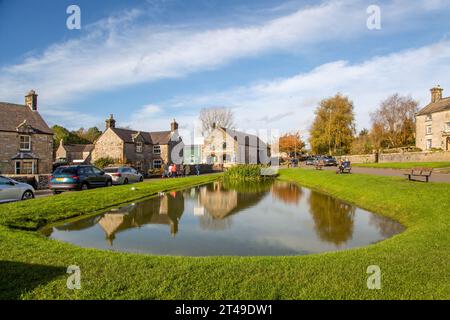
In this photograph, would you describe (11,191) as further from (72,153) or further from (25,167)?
(72,153)

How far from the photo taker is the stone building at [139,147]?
4419 cm

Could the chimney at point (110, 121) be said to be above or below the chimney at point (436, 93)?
below

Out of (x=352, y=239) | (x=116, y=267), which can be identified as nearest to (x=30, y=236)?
(x=116, y=267)

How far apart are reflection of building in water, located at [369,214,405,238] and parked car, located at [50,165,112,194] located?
16.4m

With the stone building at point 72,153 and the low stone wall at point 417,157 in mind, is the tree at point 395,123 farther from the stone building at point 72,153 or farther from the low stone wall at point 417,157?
the stone building at point 72,153

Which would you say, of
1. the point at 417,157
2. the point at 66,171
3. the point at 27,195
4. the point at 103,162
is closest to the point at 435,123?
the point at 417,157

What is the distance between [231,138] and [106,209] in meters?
48.0

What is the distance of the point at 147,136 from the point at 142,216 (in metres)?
41.7

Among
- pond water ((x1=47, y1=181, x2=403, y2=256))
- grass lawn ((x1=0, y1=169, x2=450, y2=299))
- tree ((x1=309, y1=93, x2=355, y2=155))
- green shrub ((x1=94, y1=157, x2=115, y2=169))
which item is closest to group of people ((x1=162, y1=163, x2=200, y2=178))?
green shrub ((x1=94, y1=157, x2=115, y2=169))

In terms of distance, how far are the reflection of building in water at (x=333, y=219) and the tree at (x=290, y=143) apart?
65.3 metres

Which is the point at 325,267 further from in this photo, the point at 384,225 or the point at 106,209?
the point at 106,209

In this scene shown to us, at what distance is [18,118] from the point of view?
103 feet

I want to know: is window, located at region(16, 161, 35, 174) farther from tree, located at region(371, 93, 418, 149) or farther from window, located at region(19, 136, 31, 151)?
tree, located at region(371, 93, 418, 149)

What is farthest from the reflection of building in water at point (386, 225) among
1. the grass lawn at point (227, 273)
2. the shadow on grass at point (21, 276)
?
the shadow on grass at point (21, 276)
